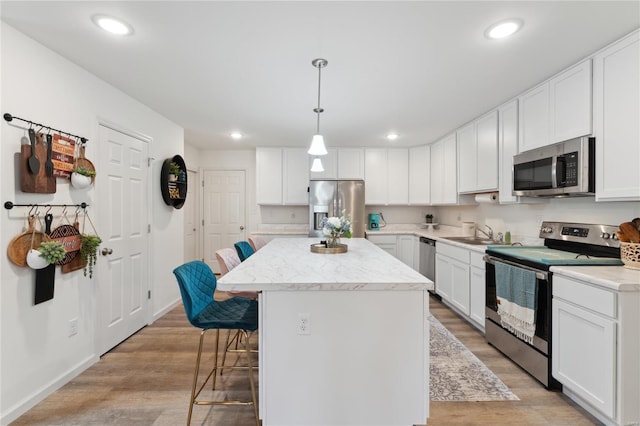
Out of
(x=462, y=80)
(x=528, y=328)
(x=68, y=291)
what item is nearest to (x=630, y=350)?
(x=528, y=328)

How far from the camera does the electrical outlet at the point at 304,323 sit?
5.34 ft

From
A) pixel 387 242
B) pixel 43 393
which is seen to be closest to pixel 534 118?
pixel 387 242

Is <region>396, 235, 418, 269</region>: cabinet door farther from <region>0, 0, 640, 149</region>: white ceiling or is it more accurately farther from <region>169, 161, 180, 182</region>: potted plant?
<region>169, 161, 180, 182</region>: potted plant

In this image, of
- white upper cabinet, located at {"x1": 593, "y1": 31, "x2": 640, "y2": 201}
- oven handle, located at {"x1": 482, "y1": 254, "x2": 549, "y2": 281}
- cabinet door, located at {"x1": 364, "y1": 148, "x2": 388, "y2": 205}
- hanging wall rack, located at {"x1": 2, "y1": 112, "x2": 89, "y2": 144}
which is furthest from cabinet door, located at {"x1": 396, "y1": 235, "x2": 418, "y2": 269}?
hanging wall rack, located at {"x1": 2, "y1": 112, "x2": 89, "y2": 144}

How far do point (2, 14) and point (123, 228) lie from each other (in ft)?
5.79

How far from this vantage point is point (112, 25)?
1852 mm

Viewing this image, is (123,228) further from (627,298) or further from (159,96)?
(627,298)

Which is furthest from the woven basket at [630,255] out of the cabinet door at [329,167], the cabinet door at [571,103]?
the cabinet door at [329,167]

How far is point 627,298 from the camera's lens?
65.3 inches

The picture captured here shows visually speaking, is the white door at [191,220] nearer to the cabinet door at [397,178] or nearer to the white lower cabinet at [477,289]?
the cabinet door at [397,178]

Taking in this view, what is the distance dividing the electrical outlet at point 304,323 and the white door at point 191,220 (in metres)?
4.19

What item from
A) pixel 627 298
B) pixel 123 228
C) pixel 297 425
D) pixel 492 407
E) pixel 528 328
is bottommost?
pixel 492 407

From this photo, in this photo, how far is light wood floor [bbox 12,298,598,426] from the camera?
188cm

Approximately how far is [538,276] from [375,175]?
3355 millimetres
